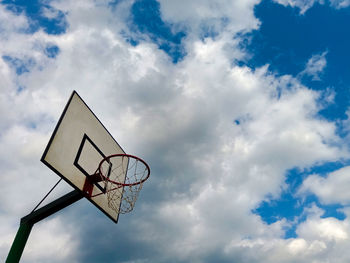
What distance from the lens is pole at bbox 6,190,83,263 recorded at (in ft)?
16.9

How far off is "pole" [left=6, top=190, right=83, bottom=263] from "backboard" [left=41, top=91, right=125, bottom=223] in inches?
10.1

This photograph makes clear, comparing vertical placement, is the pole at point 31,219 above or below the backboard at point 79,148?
below

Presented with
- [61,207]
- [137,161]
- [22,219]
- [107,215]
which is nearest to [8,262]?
[22,219]

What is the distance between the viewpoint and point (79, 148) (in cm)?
650

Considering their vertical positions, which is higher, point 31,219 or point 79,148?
point 79,148

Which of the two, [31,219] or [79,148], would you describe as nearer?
[31,219]

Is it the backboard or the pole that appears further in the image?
the backboard

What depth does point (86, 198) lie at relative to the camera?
20.1ft

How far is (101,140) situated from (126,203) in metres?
1.75

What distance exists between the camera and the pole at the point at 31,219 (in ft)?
16.9

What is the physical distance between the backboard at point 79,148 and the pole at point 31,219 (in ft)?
0.84

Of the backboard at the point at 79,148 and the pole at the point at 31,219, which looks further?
the backboard at the point at 79,148

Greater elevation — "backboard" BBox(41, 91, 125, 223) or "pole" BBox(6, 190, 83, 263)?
"backboard" BBox(41, 91, 125, 223)

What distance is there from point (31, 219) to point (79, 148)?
5.70 ft
